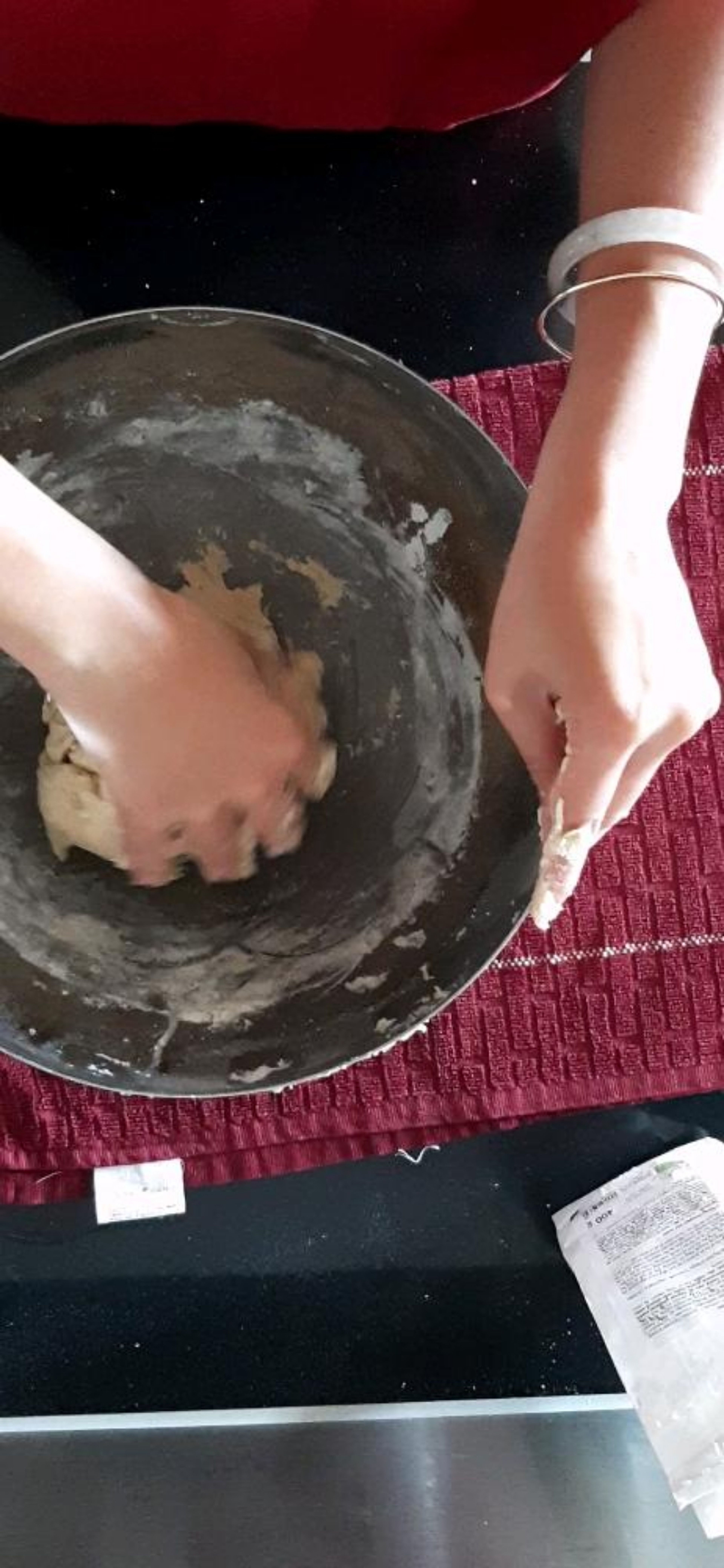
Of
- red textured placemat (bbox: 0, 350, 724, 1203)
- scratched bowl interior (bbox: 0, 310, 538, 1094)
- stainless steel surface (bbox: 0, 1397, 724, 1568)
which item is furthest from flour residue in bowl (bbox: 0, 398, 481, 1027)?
stainless steel surface (bbox: 0, 1397, 724, 1568)

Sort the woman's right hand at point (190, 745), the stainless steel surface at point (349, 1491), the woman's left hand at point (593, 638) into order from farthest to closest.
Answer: the stainless steel surface at point (349, 1491) → the woman's right hand at point (190, 745) → the woman's left hand at point (593, 638)

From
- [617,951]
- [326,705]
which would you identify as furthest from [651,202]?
[617,951]

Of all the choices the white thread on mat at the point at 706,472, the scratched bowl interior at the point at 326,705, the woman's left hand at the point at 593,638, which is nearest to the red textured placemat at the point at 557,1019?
the white thread on mat at the point at 706,472

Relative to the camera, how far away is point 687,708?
21.2 inches

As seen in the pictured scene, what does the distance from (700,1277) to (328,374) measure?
22.8 inches

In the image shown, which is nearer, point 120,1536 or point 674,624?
point 674,624

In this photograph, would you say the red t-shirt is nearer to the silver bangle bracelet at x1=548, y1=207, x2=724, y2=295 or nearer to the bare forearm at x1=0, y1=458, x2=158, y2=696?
the silver bangle bracelet at x1=548, y1=207, x2=724, y2=295

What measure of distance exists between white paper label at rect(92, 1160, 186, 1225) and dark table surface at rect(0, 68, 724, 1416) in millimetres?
19

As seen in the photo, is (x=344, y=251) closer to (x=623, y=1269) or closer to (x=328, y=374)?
(x=328, y=374)

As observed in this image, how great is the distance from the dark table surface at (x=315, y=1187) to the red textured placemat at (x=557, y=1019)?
32 mm

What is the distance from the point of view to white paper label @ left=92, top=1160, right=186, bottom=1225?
807 millimetres

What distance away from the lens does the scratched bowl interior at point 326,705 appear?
69cm

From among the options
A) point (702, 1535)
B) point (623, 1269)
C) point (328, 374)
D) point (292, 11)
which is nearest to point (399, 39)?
point (292, 11)

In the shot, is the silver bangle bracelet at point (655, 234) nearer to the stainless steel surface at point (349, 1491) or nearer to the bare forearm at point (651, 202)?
the bare forearm at point (651, 202)
